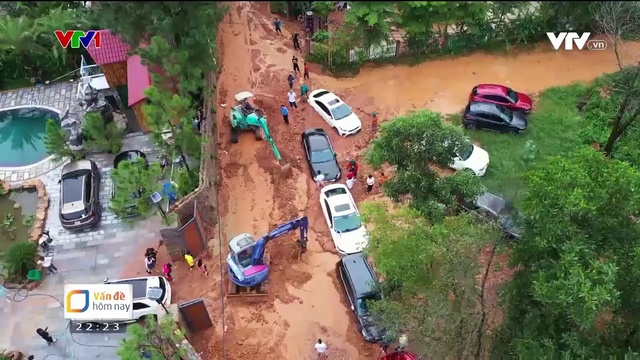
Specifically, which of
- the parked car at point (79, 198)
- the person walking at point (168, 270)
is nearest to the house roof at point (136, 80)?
the parked car at point (79, 198)

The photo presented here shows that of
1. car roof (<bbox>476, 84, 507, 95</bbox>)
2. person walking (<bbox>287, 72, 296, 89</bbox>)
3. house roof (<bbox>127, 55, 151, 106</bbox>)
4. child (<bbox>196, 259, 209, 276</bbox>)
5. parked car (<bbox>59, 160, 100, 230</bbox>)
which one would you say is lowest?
child (<bbox>196, 259, 209, 276</bbox>)

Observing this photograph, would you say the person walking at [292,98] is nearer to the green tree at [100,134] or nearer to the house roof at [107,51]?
the house roof at [107,51]

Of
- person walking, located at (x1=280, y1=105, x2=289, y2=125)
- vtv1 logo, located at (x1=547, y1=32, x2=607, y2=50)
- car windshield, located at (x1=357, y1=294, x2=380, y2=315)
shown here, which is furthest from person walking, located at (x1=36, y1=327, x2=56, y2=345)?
vtv1 logo, located at (x1=547, y1=32, x2=607, y2=50)

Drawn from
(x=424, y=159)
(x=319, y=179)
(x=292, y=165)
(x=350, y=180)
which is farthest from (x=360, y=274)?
(x=292, y=165)

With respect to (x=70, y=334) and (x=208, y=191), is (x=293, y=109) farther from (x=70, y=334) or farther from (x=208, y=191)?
(x=70, y=334)

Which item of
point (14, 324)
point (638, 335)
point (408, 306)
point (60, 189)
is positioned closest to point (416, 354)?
point (408, 306)

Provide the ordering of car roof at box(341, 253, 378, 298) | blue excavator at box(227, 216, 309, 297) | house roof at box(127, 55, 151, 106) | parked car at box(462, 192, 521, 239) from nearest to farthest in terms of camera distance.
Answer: parked car at box(462, 192, 521, 239)
car roof at box(341, 253, 378, 298)
blue excavator at box(227, 216, 309, 297)
house roof at box(127, 55, 151, 106)

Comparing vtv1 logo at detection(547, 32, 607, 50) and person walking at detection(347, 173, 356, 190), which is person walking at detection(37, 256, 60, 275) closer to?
person walking at detection(347, 173, 356, 190)
